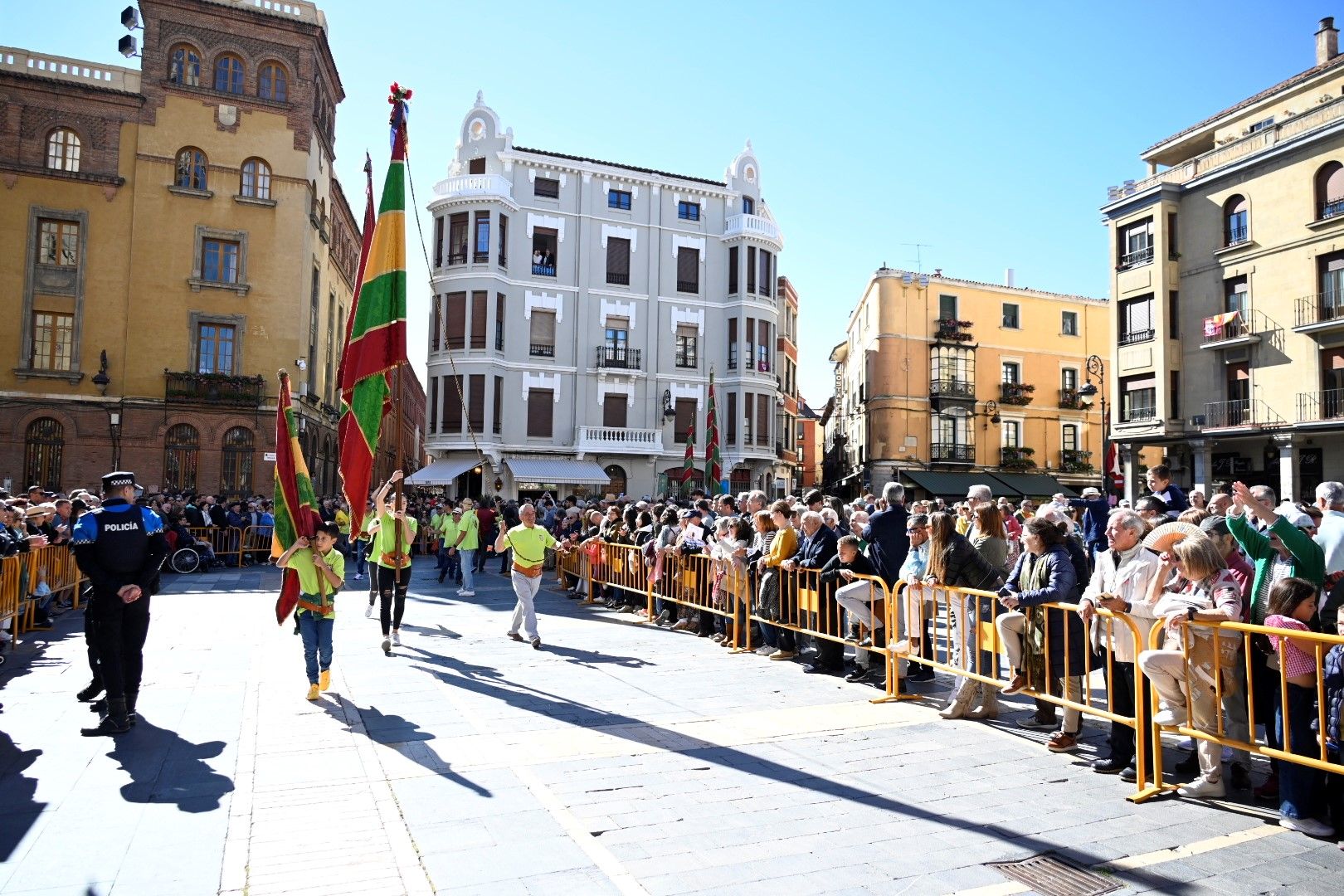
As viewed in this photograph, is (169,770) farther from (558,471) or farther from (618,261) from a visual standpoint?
(618,261)

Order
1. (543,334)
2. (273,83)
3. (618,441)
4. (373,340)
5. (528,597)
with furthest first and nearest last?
(543,334) < (618,441) < (273,83) < (528,597) < (373,340)

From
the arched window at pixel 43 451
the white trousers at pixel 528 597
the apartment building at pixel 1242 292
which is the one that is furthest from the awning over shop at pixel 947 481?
the arched window at pixel 43 451

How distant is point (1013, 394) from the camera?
4297 cm

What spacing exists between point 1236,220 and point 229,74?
35.7 meters

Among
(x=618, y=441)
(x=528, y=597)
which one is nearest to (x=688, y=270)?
(x=618, y=441)

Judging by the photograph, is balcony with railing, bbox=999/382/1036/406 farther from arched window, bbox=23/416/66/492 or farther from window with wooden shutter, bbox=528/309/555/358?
arched window, bbox=23/416/66/492

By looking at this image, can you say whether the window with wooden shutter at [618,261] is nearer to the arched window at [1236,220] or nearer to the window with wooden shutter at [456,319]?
the window with wooden shutter at [456,319]

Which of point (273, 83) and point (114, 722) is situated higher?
point (273, 83)

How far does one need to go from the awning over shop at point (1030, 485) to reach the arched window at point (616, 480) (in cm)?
1760

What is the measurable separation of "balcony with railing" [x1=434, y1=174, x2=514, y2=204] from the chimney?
29778 millimetres

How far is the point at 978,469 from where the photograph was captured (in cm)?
4275

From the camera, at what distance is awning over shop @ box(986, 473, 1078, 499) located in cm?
4122

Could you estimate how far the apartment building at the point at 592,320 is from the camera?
1368 inches

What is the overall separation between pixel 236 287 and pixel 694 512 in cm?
2466
